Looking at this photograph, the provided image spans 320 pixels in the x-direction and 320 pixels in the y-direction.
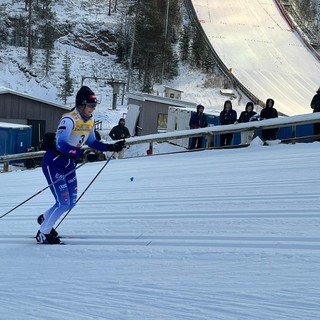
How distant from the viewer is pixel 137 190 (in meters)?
8.23

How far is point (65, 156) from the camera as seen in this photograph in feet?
17.4

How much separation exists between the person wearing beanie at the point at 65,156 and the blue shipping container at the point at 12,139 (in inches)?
698

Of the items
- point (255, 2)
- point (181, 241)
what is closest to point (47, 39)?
point (255, 2)

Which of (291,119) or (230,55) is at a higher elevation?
(230,55)

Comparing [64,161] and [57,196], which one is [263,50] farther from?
[57,196]

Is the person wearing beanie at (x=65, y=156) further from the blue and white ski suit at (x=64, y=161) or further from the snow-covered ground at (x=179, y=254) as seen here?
the snow-covered ground at (x=179, y=254)

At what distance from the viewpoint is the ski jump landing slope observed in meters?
47.0

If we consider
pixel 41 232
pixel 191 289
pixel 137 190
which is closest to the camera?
pixel 191 289

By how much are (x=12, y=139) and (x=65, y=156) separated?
58.9 feet

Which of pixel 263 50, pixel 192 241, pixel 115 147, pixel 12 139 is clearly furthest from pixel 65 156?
pixel 263 50

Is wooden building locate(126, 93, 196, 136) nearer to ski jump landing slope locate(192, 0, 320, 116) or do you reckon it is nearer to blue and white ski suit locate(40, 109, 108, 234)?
ski jump landing slope locate(192, 0, 320, 116)

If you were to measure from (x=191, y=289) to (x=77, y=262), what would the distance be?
1.40m

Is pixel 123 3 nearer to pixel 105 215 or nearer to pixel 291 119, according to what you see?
pixel 291 119

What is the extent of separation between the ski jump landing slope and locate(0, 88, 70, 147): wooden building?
2111cm
